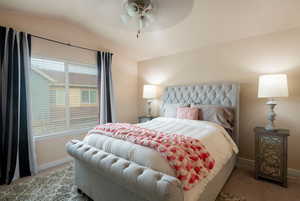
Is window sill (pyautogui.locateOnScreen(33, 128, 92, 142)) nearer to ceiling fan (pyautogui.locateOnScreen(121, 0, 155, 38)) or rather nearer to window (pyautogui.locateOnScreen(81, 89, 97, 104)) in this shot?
window (pyautogui.locateOnScreen(81, 89, 97, 104))

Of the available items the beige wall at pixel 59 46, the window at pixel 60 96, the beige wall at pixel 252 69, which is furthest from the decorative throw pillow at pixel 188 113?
the window at pixel 60 96

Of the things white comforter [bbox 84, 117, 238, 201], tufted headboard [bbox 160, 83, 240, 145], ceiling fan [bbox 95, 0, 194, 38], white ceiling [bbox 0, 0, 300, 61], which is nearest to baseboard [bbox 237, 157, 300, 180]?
tufted headboard [bbox 160, 83, 240, 145]

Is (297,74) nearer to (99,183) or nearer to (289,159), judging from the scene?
(289,159)

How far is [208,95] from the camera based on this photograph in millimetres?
2947

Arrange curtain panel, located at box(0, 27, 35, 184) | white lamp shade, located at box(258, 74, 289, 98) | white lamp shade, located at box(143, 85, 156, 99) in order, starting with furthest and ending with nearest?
1. white lamp shade, located at box(143, 85, 156, 99)
2. curtain panel, located at box(0, 27, 35, 184)
3. white lamp shade, located at box(258, 74, 289, 98)

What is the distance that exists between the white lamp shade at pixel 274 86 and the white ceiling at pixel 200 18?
896 millimetres

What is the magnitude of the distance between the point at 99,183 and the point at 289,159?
9.70 feet

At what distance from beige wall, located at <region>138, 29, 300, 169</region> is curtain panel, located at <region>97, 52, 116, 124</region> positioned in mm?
1735

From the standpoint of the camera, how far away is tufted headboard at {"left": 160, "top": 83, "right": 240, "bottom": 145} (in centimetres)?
262

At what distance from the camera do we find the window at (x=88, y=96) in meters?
3.30

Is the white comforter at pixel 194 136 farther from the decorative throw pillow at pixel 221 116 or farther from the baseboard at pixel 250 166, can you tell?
the baseboard at pixel 250 166

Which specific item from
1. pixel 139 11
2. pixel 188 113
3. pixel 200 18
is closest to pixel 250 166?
pixel 188 113

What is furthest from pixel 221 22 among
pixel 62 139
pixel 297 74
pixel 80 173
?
pixel 62 139

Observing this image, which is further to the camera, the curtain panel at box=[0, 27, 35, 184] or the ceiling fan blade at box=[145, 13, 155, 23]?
the curtain panel at box=[0, 27, 35, 184]
